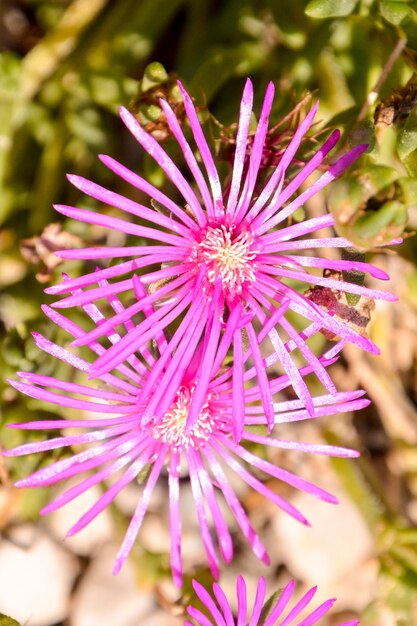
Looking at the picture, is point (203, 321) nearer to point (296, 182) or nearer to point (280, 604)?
point (296, 182)

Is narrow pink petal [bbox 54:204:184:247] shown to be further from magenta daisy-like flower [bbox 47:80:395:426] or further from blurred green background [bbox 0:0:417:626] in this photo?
blurred green background [bbox 0:0:417:626]

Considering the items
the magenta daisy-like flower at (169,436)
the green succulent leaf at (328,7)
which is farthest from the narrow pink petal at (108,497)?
the green succulent leaf at (328,7)

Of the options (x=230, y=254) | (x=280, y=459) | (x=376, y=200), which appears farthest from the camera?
(x=280, y=459)

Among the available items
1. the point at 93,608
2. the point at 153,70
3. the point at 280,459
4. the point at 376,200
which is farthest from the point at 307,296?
the point at 93,608

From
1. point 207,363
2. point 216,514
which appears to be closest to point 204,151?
point 207,363

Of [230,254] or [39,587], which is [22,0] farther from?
[39,587]

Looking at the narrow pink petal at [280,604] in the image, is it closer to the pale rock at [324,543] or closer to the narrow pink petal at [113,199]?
the narrow pink petal at [113,199]

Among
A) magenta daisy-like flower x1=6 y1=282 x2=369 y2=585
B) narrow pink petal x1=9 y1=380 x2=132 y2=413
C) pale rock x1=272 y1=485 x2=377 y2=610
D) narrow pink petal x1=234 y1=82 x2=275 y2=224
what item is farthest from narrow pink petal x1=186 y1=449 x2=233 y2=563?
pale rock x1=272 y1=485 x2=377 y2=610
